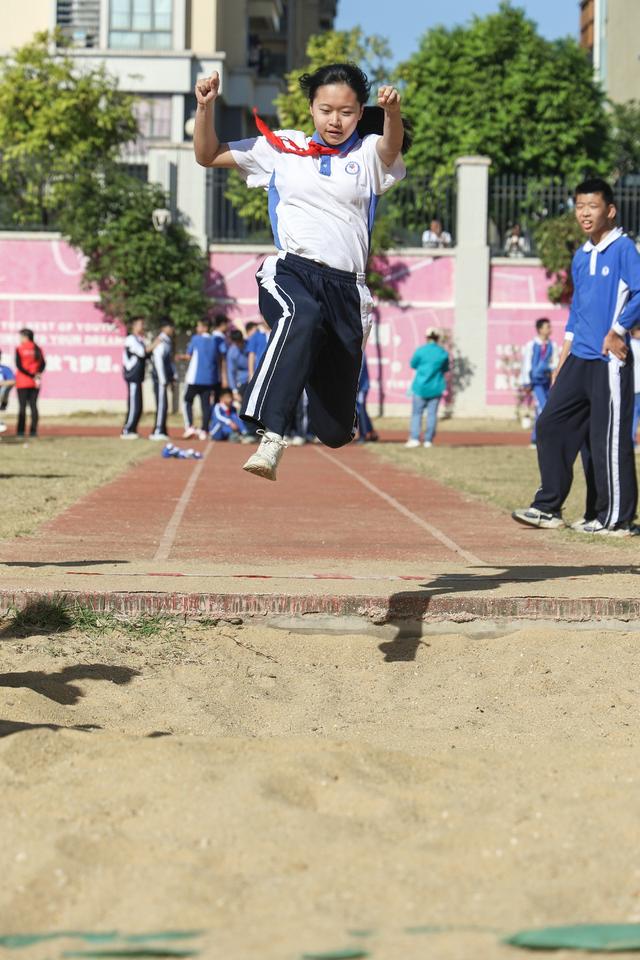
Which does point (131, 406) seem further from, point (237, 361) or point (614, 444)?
point (614, 444)

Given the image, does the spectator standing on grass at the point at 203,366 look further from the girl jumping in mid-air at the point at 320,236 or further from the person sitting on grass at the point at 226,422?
the girl jumping in mid-air at the point at 320,236

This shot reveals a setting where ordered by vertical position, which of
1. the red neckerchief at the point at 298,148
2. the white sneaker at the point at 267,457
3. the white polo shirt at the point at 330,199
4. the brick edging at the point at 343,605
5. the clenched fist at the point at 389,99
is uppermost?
the clenched fist at the point at 389,99

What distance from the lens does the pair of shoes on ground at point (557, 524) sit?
9.71m

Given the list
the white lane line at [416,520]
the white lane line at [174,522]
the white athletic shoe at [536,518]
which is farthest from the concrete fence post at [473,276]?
the white athletic shoe at [536,518]

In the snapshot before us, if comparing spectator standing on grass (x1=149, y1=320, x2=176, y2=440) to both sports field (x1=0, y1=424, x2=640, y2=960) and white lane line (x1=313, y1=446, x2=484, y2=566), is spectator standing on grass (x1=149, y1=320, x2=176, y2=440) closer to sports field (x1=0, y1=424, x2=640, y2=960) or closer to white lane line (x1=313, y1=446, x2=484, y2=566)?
white lane line (x1=313, y1=446, x2=484, y2=566)

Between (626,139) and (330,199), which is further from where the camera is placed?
(626,139)

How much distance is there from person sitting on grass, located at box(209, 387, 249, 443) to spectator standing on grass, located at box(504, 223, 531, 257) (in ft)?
41.4

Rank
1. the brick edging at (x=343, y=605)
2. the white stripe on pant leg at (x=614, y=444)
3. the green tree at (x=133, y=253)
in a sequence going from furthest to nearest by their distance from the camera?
1. the green tree at (x=133, y=253)
2. the white stripe on pant leg at (x=614, y=444)
3. the brick edging at (x=343, y=605)

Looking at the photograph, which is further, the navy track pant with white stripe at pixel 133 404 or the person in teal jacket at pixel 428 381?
the navy track pant with white stripe at pixel 133 404

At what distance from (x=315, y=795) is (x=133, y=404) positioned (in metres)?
20.1

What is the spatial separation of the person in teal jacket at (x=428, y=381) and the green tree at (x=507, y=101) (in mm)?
20643

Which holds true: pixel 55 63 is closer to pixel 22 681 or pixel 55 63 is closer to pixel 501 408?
pixel 501 408

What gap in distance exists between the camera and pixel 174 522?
10031 mm

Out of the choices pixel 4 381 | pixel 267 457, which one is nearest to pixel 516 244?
pixel 4 381
